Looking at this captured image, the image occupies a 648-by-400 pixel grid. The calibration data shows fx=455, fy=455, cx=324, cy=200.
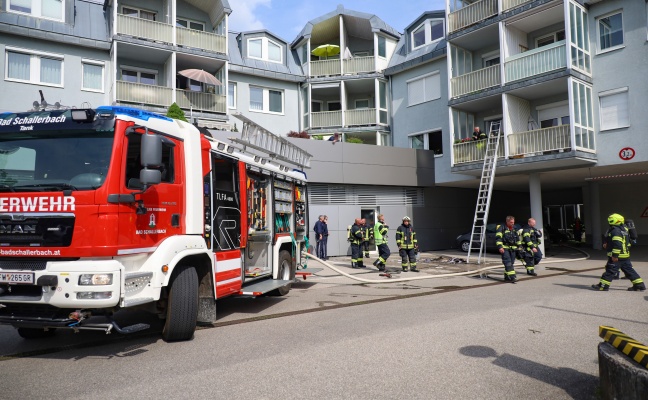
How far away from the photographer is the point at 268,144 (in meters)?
8.34

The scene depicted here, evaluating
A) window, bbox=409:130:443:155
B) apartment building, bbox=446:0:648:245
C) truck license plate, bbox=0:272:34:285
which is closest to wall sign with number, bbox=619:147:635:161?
apartment building, bbox=446:0:648:245

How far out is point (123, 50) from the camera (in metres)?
19.0

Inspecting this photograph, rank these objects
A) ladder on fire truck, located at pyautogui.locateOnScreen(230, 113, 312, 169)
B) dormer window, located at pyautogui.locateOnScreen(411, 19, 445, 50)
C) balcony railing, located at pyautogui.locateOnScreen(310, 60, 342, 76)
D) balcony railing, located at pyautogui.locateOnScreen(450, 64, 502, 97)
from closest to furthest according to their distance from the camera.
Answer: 1. ladder on fire truck, located at pyautogui.locateOnScreen(230, 113, 312, 169)
2. balcony railing, located at pyautogui.locateOnScreen(450, 64, 502, 97)
3. dormer window, located at pyautogui.locateOnScreen(411, 19, 445, 50)
4. balcony railing, located at pyautogui.locateOnScreen(310, 60, 342, 76)

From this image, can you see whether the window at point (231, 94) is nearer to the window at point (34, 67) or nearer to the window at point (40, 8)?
the window at point (34, 67)

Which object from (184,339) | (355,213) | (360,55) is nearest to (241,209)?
(184,339)

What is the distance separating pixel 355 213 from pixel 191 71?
9041 millimetres

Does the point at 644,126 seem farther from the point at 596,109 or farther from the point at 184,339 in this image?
the point at 184,339

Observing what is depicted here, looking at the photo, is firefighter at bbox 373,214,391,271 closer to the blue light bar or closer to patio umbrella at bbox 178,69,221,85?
the blue light bar

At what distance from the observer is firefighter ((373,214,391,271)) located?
45.0 ft

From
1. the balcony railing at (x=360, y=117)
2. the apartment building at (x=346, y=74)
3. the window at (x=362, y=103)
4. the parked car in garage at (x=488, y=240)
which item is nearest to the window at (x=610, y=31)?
the parked car in garage at (x=488, y=240)

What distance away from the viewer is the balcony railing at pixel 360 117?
23.7 m

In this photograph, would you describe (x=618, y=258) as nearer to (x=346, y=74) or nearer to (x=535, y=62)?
(x=535, y=62)

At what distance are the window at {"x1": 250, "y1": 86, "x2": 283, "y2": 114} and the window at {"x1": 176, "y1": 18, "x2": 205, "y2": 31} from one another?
146 inches

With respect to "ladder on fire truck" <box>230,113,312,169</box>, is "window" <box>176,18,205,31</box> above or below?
above
